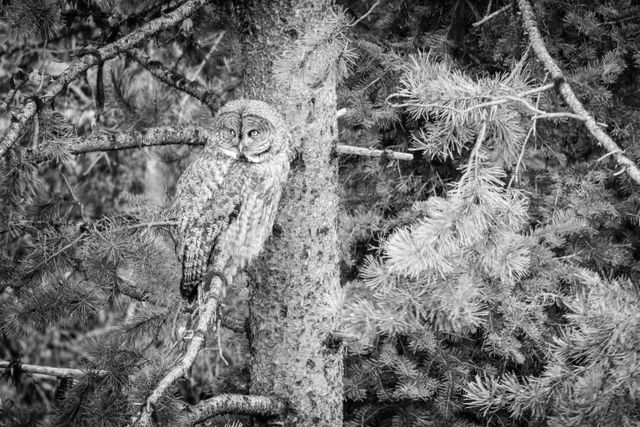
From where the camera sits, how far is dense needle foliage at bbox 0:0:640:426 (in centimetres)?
→ 164

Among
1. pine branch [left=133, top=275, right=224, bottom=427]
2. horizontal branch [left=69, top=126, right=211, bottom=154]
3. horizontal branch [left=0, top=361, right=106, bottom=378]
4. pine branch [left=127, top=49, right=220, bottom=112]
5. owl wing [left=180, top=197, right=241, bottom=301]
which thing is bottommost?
horizontal branch [left=0, top=361, right=106, bottom=378]

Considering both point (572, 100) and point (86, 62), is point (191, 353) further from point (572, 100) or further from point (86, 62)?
point (572, 100)

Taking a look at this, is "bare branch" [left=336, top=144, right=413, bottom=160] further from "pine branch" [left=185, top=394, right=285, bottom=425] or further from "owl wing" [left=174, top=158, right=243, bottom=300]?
"pine branch" [left=185, top=394, right=285, bottom=425]

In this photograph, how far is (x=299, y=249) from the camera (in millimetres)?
2482

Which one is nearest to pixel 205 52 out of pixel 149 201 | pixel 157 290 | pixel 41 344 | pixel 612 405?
pixel 149 201

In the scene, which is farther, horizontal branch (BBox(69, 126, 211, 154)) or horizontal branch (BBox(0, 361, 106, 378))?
horizontal branch (BBox(0, 361, 106, 378))

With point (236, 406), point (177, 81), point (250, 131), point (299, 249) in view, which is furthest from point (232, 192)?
point (236, 406)

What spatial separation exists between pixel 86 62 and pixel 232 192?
0.79 metres

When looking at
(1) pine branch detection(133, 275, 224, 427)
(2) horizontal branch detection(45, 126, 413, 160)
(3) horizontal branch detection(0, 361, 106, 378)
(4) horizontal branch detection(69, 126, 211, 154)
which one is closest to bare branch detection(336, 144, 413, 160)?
(2) horizontal branch detection(45, 126, 413, 160)

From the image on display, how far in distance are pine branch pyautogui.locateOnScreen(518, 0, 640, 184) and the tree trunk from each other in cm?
80

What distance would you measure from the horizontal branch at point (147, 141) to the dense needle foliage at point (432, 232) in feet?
0.46

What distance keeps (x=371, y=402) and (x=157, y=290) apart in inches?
47.7

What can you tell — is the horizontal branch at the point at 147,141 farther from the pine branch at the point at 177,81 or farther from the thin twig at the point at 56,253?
the thin twig at the point at 56,253

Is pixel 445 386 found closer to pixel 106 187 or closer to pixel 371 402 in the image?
pixel 371 402
